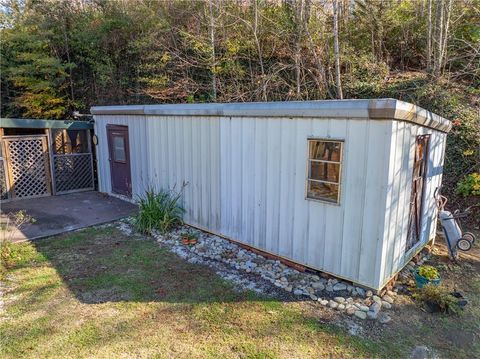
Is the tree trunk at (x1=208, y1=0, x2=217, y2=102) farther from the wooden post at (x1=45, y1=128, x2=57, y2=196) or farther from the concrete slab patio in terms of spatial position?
the wooden post at (x1=45, y1=128, x2=57, y2=196)

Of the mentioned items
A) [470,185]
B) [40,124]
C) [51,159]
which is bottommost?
[470,185]

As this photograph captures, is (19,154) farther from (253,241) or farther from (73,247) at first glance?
(253,241)

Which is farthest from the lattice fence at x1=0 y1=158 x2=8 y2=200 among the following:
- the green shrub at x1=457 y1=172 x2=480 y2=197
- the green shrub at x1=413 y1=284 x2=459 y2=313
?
the green shrub at x1=457 y1=172 x2=480 y2=197

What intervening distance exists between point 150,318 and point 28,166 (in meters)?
6.31

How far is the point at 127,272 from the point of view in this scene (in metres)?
4.23

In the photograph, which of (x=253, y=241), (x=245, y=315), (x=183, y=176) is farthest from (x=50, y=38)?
(x=245, y=315)

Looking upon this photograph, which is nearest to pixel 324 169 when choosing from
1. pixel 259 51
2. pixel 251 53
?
pixel 259 51

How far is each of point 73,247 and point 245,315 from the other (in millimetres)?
3120

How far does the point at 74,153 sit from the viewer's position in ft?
28.0

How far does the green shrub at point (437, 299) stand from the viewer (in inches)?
137

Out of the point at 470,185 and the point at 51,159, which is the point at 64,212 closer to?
the point at 51,159

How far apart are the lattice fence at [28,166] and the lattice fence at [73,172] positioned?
0.26 m

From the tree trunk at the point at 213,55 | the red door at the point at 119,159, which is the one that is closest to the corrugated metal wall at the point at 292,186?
the red door at the point at 119,159

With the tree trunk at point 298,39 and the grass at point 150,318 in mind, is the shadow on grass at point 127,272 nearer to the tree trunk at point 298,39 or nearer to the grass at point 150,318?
the grass at point 150,318
